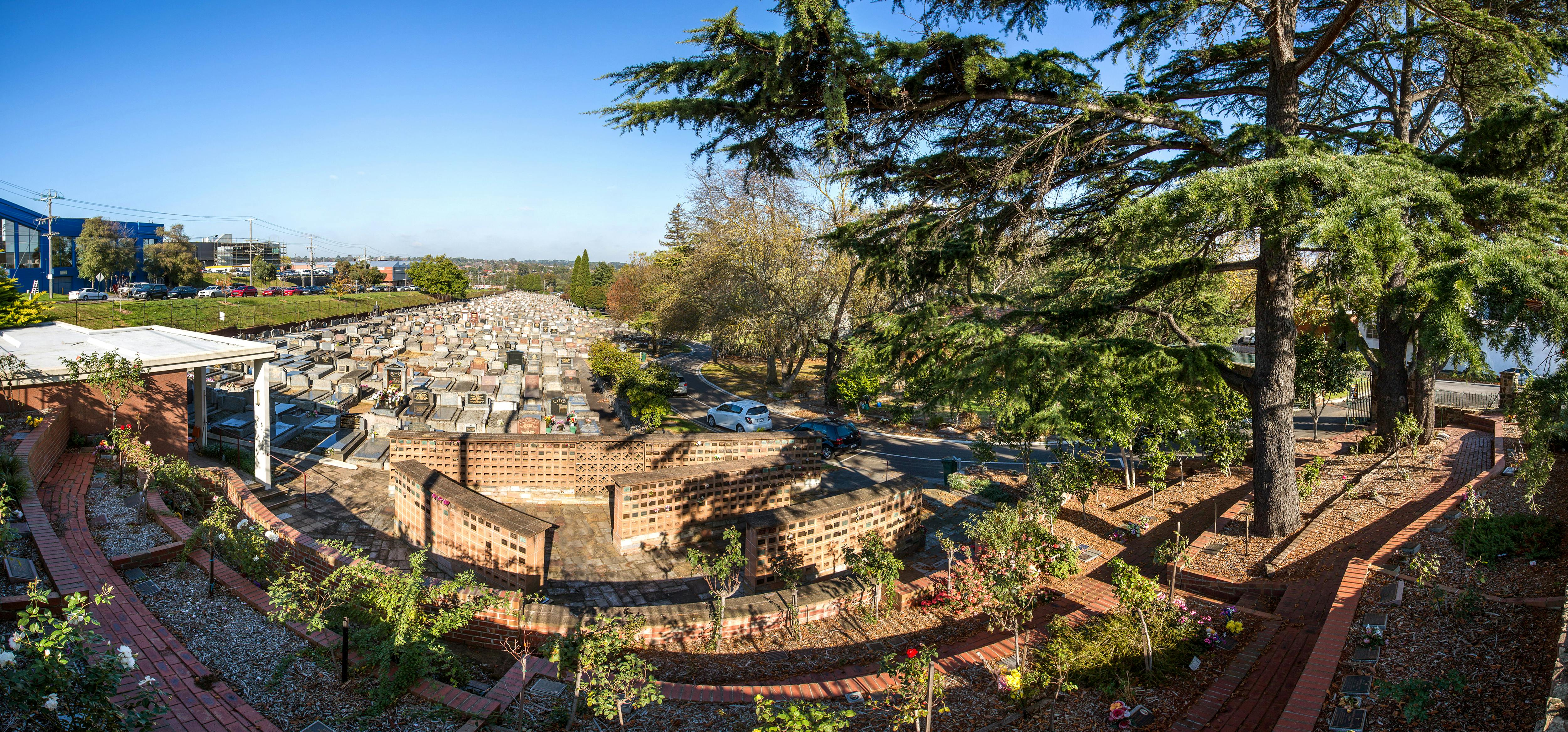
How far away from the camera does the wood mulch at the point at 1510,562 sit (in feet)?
17.9

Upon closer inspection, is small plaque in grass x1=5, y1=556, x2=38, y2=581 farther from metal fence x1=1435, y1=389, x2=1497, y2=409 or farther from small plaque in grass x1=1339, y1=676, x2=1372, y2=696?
metal fence x1=1435, y1=389, x2=1497, y2=409

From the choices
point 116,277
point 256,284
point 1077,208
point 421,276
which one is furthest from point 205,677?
point 421,276

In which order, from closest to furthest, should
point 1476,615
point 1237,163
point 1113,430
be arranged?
1. point 1476,615
2. point 1237,163
3. point 1113,430

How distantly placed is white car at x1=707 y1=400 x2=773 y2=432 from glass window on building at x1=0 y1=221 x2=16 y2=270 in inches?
2336

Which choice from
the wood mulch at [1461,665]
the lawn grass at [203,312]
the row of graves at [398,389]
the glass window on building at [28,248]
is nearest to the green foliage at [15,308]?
the lawn grass at [203,312]

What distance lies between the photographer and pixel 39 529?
6469 mm

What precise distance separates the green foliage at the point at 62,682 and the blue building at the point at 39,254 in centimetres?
6258

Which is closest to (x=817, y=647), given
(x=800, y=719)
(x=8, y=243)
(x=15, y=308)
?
(x=800, y=719)

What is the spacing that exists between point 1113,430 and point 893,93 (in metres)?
6.15

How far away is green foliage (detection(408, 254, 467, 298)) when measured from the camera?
9188 centimetres

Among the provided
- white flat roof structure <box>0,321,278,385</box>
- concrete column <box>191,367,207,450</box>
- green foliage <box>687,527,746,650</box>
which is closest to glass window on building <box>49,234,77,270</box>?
white flat roof structure <box>0,321,278,385</box>

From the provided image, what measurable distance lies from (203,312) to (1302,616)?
52.3m

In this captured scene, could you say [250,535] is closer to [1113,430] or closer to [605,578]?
[605,578]

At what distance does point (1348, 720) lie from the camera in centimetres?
393
